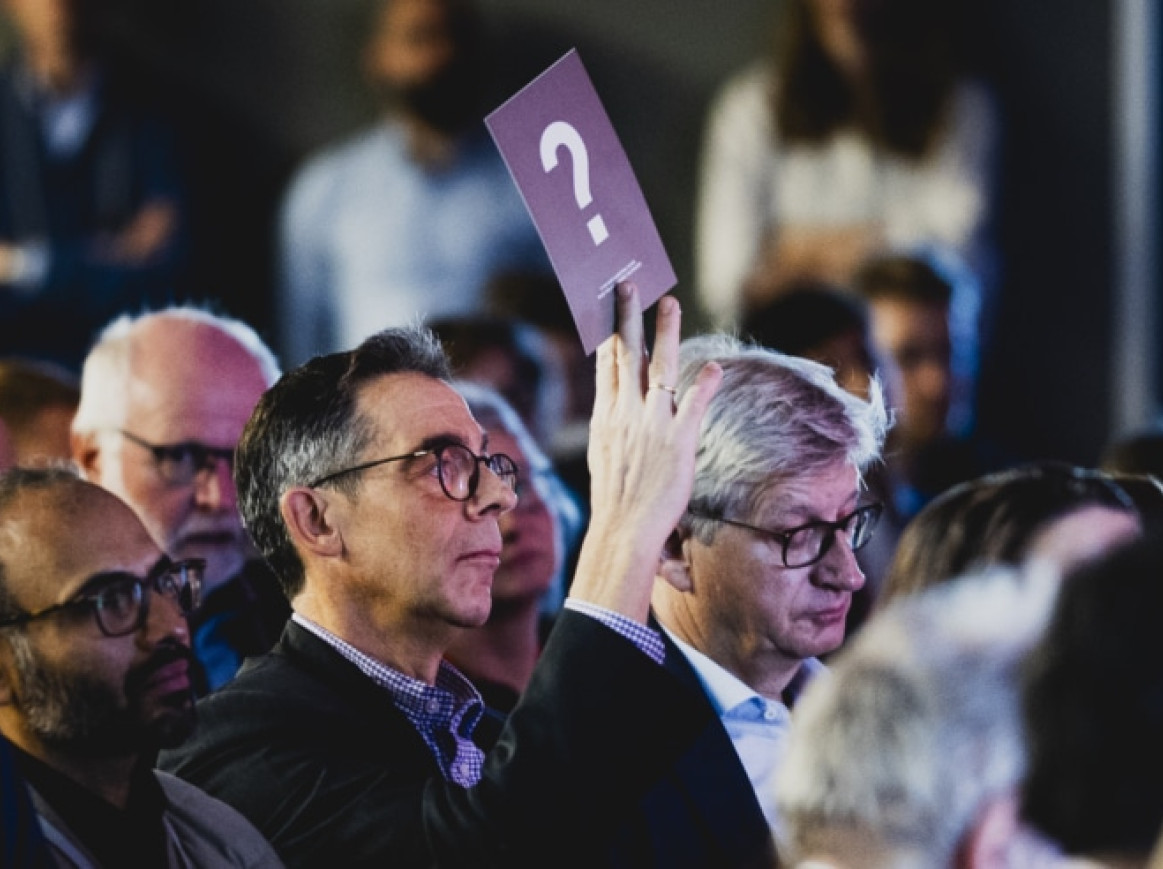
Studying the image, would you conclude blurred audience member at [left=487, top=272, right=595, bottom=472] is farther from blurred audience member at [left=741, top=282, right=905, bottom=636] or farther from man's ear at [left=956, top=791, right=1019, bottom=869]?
man's ear at [left=956, top=791, right=1019, bottom=869]

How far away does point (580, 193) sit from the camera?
2738 millimetres

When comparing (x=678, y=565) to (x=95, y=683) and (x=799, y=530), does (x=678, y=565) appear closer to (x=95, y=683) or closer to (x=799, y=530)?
(x=799, y=530)

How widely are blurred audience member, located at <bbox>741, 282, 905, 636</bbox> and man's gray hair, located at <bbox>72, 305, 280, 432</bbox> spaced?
4.06 ft

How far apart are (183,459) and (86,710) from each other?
127 cm

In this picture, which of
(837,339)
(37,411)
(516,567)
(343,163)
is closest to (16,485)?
(516,567)

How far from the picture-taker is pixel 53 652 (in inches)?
98.5

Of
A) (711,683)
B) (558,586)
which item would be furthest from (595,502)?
(558,586)

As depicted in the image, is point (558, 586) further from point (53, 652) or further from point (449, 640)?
point (53, 652)

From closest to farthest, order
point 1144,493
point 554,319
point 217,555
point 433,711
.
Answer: point 433,711
point 1144,493
point 217,555
point 554,319

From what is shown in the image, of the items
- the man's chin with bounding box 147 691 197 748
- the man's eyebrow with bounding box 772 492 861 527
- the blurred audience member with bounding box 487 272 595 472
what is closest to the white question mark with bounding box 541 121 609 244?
the man's eyebrow with bounding box 772 492 861 527

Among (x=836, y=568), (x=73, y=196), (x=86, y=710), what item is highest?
(x=73, y=196)

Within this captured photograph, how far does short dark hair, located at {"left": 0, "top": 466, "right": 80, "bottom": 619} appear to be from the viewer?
251 centimetres

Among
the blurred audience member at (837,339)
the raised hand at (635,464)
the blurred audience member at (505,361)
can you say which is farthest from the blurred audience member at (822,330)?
the raised hand at (635,464)

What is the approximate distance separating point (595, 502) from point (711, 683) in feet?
1.93
